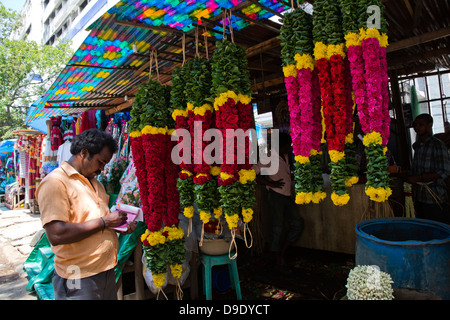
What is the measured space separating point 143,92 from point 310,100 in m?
1.53

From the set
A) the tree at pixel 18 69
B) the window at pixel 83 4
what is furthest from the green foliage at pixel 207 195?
the window at pixel 83 4

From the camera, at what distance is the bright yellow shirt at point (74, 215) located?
1838 mm

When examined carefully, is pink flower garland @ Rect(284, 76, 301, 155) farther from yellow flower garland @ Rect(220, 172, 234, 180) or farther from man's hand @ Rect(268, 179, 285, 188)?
man's hand @ Rect(268, 179, 285, 188)

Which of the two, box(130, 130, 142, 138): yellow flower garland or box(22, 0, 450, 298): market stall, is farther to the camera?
box(130, 130, 142, 138): yellow flower garland

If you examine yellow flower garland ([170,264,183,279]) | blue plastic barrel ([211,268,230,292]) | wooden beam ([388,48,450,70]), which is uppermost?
wooden beam ([388,48,450,70])

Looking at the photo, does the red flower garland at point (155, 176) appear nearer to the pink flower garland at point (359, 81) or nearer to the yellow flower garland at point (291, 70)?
the yellow flower garland at point (291, 70)

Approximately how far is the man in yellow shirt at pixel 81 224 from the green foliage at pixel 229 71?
0.98m

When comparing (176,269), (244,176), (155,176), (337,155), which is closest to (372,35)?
(337,155)

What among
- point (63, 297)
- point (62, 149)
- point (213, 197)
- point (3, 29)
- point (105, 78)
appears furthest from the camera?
point (3, 29)

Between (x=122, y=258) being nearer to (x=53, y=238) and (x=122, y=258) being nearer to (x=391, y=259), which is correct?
(x=53, y=238)

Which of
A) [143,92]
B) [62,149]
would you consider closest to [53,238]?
[143,92]

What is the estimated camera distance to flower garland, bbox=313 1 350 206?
1623 mm

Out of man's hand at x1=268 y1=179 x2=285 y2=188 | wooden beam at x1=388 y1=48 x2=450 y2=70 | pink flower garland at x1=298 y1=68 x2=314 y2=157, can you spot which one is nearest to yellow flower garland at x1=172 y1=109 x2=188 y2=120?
pink flower garland at x1=298 y1=68 x2=314 y2=157
